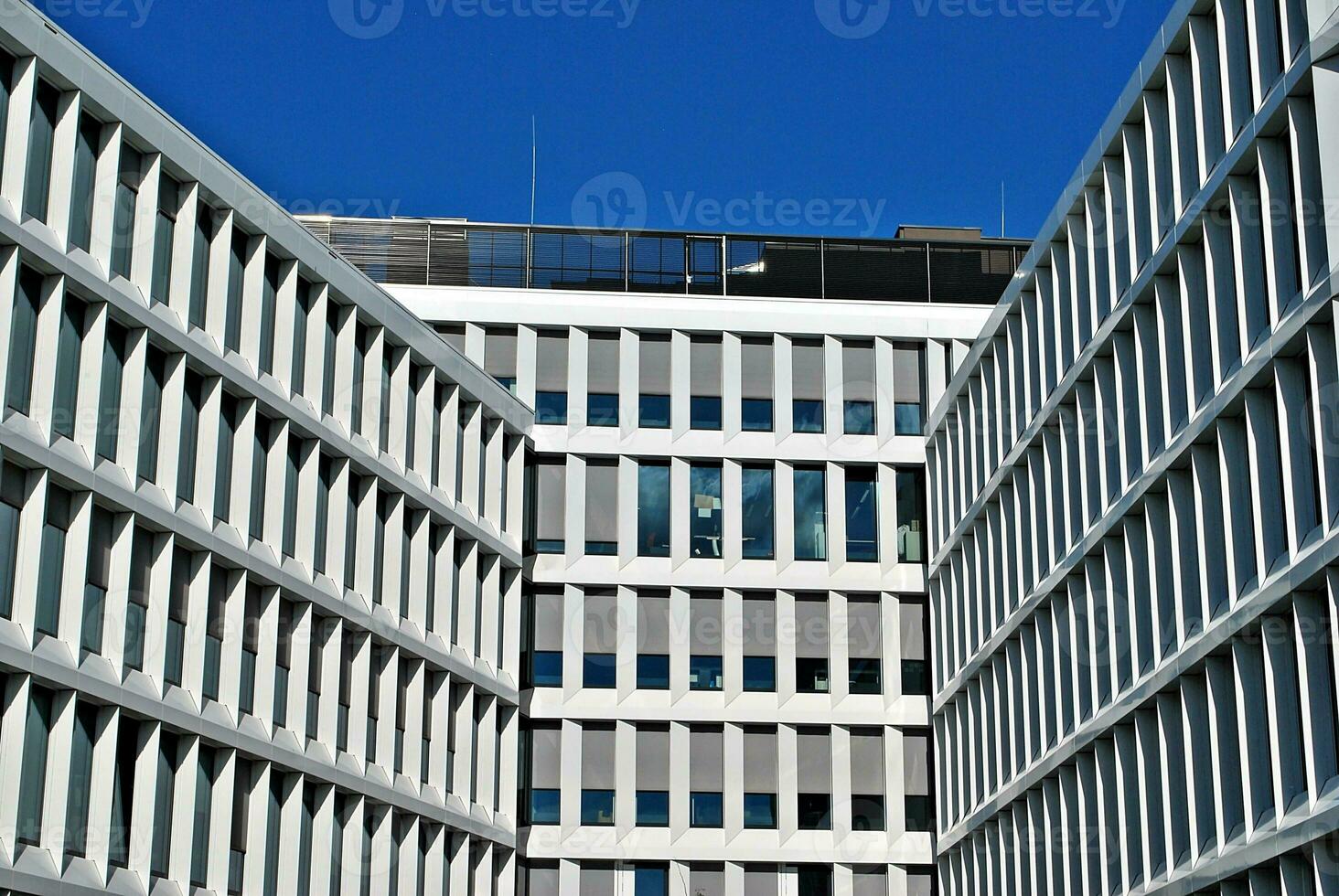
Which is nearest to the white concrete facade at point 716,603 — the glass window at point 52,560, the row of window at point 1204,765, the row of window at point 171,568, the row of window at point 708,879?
the row of window at point 708,879

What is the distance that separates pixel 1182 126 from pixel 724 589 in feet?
67.1

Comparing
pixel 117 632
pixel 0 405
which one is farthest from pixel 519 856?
pixel 0 405

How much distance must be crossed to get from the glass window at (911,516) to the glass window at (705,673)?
5.25 meters

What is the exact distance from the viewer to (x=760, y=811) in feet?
151

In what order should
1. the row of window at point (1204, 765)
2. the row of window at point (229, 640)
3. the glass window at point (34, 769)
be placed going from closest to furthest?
the row of window at point (1204, 765)
the glass window at point (34, 769)
the row of window at point (229, 640)

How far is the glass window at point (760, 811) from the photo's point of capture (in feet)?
151

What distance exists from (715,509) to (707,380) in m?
3.26

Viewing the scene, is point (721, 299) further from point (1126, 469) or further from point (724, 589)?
point (1126, 469)

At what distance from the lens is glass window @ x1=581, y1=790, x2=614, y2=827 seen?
45688 millimetres

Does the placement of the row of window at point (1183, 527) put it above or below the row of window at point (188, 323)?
below

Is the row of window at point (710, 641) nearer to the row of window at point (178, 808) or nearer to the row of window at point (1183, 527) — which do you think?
the row of window at point (1183, 527)

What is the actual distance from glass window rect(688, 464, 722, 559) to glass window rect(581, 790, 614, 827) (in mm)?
6226

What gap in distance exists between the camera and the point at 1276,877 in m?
Answer: 26.3

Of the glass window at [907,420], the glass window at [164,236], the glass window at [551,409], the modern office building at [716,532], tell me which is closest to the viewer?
the glass window at [164,236]
